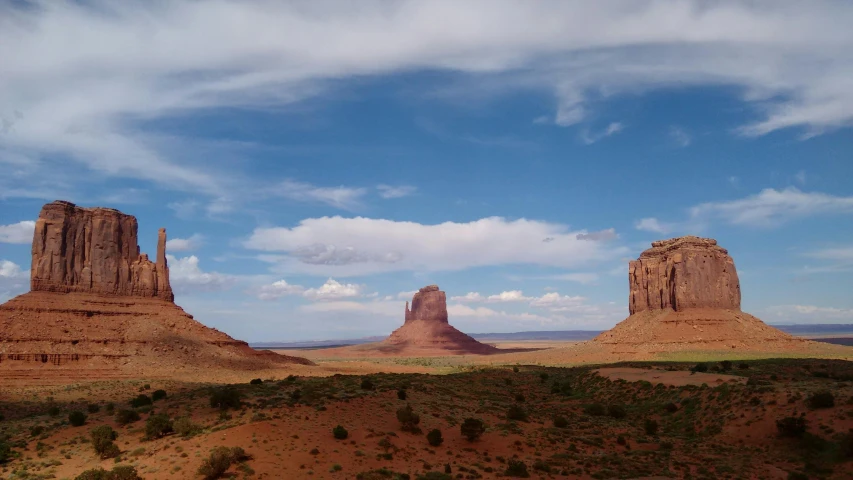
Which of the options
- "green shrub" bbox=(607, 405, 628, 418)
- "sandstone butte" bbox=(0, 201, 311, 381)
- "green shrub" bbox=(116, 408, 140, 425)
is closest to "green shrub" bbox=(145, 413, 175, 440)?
"green shrub" bbox=(116, 408, 140, 425)

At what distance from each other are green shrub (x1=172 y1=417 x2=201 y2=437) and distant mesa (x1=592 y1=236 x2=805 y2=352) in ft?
301

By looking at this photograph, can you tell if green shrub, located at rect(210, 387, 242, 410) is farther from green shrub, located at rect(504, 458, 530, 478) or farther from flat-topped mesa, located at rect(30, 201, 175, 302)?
flat-topped mesa, located at rect(30, 201, 175, 302)

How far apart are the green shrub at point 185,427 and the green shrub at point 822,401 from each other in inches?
1276

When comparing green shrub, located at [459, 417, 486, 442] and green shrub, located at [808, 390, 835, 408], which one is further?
green shrub, located at [808, 390, 835, 408]

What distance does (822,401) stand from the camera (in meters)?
32.0

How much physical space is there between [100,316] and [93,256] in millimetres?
10977

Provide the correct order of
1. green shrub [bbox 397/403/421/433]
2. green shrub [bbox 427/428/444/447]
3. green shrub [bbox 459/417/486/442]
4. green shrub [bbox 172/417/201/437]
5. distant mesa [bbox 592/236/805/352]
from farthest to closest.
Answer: distant mesa [bbox 592/236/805/352], green shrub [bbox 397/403/421/433], green shrub [bbox 459/417/486/442], green shrub [bbox 427/428/444/447], green shrub [bbox 172/417/201/437]

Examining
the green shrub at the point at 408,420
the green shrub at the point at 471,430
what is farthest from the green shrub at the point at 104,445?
the green shrub at the point at 471,430

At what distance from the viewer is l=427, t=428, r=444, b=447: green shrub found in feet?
96.4

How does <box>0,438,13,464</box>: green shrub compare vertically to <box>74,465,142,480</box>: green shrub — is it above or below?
below

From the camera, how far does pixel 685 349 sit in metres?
103

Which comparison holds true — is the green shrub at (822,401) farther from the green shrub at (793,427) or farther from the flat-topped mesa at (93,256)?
the flat-topped mesa at (93,256)

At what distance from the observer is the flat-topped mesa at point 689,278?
393 feet

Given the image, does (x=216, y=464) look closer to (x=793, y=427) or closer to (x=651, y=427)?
(x=651, y=427)
